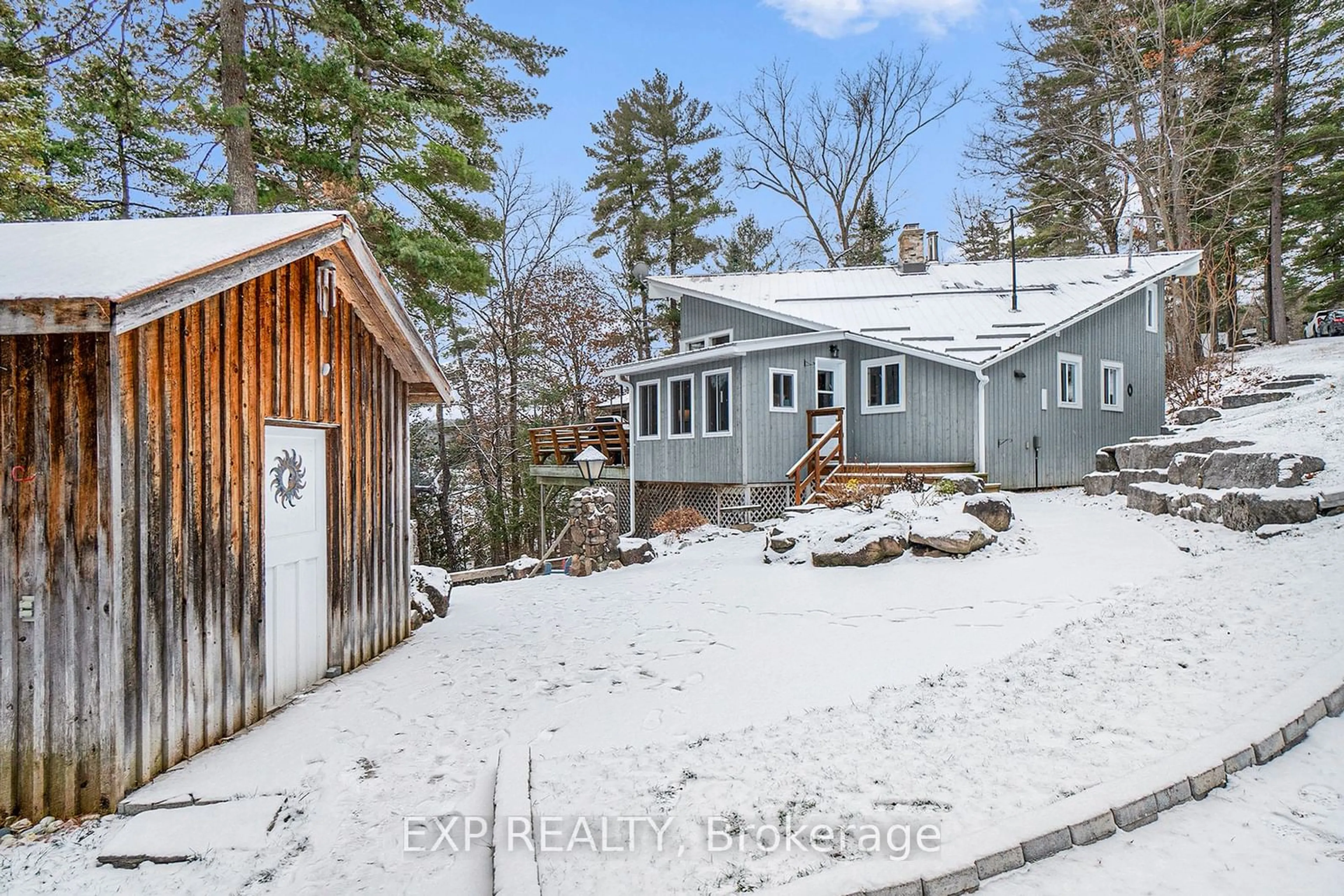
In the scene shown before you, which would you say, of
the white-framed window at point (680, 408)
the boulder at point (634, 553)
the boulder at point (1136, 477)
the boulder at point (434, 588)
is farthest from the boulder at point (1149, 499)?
the boulder at point (434, 588)

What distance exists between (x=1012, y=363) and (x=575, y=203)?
627 inches

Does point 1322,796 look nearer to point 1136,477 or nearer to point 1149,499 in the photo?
point 1149,499

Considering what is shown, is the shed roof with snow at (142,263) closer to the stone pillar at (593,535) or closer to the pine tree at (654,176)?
the stone pillar at (593,535)

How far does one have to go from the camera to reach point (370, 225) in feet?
36.8

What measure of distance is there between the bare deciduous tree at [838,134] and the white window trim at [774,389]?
13.6 meters

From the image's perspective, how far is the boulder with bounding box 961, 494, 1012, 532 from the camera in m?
8.54

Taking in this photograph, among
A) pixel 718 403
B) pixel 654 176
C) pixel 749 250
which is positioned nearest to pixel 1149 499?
pixel 718 403

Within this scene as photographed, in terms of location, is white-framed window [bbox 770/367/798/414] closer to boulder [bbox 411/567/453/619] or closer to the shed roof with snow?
boulder [bbox 411/567/453/619]

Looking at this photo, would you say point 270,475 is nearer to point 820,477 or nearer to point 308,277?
point 308,277

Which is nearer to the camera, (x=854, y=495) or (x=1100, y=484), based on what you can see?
(x=854, y=495)

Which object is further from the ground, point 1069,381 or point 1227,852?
point 1069,381

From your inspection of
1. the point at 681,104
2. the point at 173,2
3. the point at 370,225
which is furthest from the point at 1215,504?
the point at 681,104

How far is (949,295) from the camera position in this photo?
16.1 metres

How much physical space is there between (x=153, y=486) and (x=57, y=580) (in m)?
0.59
